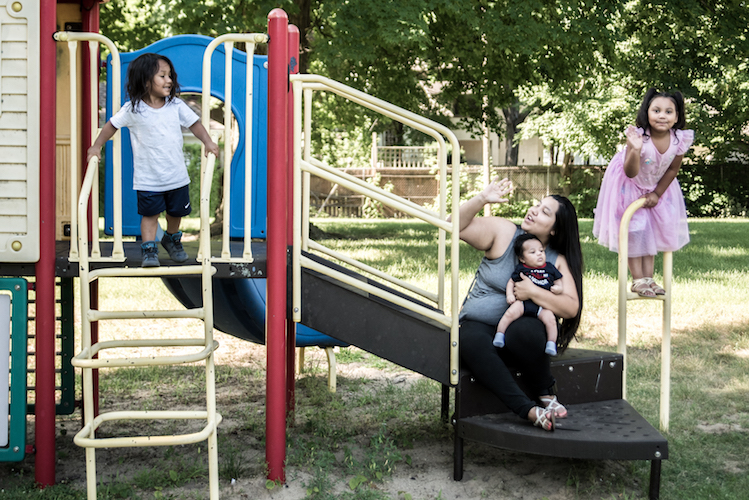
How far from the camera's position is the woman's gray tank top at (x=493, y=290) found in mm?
3914

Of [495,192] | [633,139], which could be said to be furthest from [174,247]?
[633,139]

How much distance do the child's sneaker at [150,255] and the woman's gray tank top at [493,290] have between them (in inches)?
60.6

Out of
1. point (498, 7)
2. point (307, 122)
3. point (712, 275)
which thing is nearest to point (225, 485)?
point (307, 122)

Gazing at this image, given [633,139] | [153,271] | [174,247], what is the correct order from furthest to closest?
[633,139], [174,247], [153,271]

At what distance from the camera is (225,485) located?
12.2 feet

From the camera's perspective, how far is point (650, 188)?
4.40m

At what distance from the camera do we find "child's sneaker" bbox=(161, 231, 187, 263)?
3.58 metres

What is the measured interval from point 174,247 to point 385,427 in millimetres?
1758

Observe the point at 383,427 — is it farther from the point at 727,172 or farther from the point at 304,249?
the point at 727,172

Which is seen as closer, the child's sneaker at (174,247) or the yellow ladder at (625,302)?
the child's sneaker at (174,247)

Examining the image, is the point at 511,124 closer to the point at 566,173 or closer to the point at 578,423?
the point at 566,173

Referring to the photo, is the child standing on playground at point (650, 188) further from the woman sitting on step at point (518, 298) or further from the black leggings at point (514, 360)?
the black leggings at point (514, 360)

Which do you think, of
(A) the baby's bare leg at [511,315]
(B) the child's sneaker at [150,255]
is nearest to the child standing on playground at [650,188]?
(A) the baby's bare leg at [511,315]

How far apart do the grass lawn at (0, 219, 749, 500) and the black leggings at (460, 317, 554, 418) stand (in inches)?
17.6
